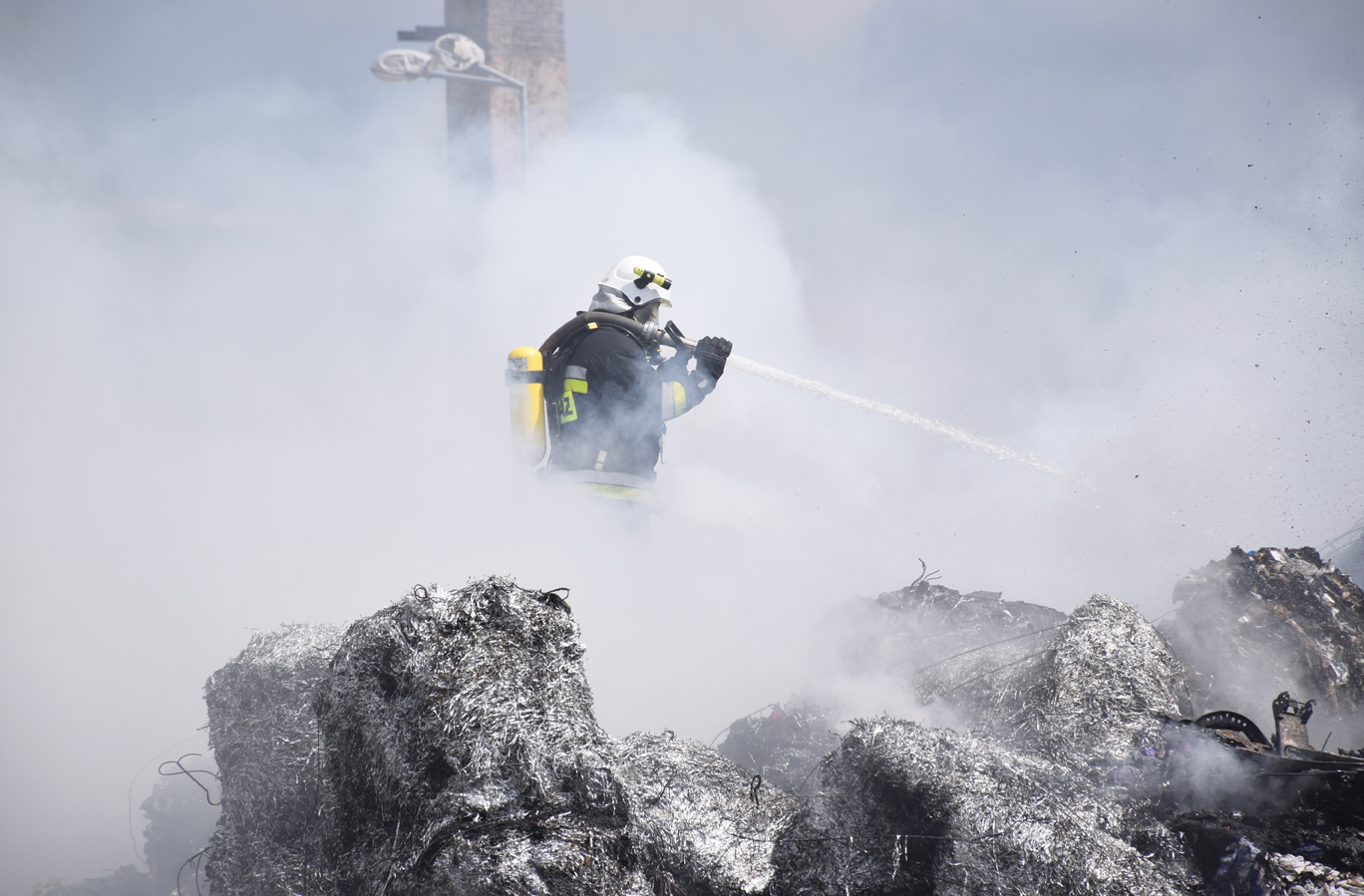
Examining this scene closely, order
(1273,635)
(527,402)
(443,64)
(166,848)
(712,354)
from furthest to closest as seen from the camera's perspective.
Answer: (443,64) < (712,354) < (527,402) < (166,848) < (1273,635)

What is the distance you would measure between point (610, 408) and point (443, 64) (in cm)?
1043

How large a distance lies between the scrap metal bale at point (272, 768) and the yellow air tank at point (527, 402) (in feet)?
6.24

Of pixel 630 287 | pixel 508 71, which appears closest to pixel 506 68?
pixel 508 71

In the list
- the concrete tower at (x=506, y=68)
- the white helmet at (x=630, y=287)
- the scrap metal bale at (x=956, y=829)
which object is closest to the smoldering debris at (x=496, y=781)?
the scrap metal bale at (x=956, y=829)

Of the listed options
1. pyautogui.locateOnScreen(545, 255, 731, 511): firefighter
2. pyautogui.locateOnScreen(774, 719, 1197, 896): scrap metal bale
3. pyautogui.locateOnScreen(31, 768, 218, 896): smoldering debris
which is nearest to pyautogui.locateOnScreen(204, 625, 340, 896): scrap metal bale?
pyautogui.locateOnScreen(31, 768, 218, 896): smoldering debris

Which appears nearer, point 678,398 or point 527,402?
point 527,402

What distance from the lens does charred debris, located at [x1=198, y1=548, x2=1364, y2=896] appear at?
1.88 metres

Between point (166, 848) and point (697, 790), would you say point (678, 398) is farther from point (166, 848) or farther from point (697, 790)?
point (166, 848)

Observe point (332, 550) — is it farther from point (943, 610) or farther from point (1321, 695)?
point (1321, 695)

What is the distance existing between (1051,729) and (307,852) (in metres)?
2.67

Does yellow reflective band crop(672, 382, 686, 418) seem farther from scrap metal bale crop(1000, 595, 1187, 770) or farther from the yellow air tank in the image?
scrap metal bale crop(1000, 595, 1187, 770)

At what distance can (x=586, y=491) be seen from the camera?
16.0 ft

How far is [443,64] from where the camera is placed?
12.5 metres

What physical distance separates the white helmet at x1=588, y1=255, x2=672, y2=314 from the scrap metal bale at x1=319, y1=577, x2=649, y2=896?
11.2ft
